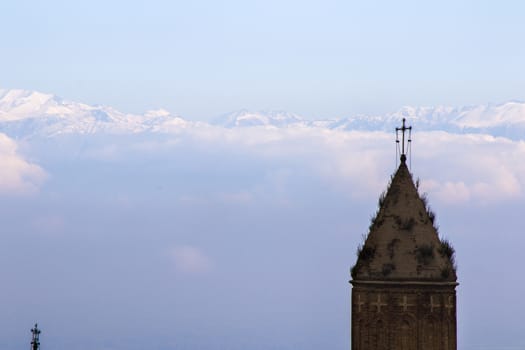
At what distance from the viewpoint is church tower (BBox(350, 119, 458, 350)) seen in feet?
173

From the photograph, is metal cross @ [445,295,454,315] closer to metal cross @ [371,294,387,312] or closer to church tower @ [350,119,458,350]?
church tower @ [350,119,458,350]

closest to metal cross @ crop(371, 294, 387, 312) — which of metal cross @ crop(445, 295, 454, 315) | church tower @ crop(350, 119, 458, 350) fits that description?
church tower @ crop(350, 119, 458, 350)

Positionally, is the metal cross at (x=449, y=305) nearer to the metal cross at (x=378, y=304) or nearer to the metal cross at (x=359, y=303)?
the metal cross at (x=378, y=304)

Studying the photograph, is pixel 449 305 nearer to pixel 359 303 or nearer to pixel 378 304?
pixel 378 304

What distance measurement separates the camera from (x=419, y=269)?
5291 cm

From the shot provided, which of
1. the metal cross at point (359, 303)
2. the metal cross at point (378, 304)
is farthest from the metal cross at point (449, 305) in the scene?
the metal cross at point (359, 303)

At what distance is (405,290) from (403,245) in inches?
69.6

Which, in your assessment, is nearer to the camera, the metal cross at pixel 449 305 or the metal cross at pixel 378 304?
the metal cross at pixel 449 305

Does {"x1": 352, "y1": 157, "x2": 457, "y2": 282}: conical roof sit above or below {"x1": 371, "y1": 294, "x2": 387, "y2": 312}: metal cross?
above

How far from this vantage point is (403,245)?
53344 millimetres

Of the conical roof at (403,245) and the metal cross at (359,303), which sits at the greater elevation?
the conical roof at (403,245)

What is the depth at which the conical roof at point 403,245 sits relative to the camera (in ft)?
174

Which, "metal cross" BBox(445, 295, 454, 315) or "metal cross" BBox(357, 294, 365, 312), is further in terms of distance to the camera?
"metal cross" BBox(357, 294, 365, 312)

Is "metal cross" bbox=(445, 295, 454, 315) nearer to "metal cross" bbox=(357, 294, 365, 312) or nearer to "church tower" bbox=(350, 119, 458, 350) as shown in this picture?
"church tower" bbox=(350, 119, 458, 350)
